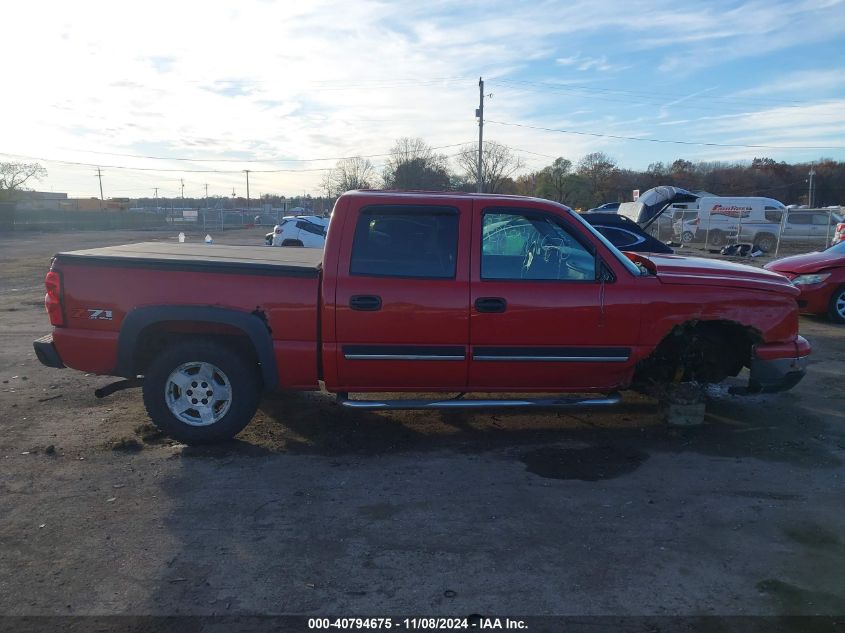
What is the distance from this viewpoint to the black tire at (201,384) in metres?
5.07

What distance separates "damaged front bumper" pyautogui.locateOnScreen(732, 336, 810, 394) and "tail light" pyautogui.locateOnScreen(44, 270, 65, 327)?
5.59m

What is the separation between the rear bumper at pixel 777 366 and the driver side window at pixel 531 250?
1636 mm

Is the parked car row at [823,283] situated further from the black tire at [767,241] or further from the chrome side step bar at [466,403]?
the black tire at [767,241]

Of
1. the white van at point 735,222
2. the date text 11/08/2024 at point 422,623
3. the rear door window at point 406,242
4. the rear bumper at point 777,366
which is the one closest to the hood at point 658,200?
the rear bumper at point 777,366

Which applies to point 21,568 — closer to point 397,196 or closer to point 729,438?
point 397,196

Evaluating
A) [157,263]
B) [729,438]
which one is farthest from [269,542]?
[729,438]

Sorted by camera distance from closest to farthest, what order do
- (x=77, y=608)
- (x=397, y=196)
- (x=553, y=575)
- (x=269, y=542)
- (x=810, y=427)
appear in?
(x=77, y=608) < (x=553, y=575) < (x=269, y=542) < (x=397, y=196) < (x=810, y=427)

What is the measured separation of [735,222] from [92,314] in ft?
97.8

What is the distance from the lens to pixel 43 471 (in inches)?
189

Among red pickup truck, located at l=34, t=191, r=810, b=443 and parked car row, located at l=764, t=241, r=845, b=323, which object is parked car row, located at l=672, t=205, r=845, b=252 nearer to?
parked car row, located at l=764, t=241, r=845, b=323

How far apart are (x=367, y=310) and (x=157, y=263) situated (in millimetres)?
1660

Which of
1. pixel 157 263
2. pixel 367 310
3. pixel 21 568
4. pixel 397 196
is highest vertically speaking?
pixel 397 196

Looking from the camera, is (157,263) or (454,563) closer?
(454,563)

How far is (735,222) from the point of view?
29438mm
